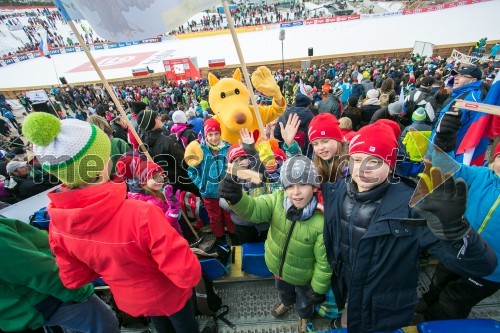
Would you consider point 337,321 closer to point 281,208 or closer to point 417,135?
point 281,208

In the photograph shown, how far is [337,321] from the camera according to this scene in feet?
6.91

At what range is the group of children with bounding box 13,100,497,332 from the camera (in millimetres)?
1130

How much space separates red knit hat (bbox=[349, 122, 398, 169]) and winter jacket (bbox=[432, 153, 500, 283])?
1.31 feet

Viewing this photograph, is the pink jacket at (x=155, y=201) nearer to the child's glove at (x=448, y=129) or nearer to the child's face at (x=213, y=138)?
the child's face at (x=213, y=138)

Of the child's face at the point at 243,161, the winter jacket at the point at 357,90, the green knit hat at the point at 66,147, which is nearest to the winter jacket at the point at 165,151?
the child's face at the point at 243,161

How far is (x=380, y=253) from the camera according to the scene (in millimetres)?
1395

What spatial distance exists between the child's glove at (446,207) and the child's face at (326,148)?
1.15 metres

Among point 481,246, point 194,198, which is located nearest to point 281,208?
point 481,246

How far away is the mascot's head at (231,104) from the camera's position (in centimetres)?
254

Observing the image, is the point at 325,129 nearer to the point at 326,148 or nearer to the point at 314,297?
the point at 326,148

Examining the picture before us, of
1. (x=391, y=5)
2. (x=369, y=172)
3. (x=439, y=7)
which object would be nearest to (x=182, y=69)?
(x=369, y=172)

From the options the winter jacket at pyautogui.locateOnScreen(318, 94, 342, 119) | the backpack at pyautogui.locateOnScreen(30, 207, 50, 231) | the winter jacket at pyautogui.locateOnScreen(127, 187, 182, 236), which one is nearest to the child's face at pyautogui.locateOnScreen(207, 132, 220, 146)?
the winter jacket at pyautogui.locateOnScreen(127, 187, 182, 236)

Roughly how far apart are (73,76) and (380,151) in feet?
101

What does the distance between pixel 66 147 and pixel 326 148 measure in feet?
6.19
